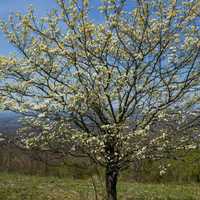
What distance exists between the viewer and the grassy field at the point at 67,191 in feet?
49.8

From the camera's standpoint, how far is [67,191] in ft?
52.9

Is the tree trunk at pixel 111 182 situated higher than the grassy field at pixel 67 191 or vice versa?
the grassy field at pixel 67 191

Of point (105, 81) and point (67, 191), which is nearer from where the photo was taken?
point (105, 81)

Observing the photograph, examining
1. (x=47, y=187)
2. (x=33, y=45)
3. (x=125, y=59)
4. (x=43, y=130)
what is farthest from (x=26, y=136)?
(x=47, y=187)

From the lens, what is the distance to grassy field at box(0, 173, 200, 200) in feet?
49.8

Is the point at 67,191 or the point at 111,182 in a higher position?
the point at 67,191

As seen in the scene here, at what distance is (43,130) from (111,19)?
2740 mm

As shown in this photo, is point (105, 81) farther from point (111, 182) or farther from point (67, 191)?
point (67, 191)

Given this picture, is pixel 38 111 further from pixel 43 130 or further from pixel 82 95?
pixel 82 95

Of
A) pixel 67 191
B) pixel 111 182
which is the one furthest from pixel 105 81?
pixel 67 191

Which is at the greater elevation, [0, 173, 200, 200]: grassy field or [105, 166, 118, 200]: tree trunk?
[0, 173, 200, 200]: grassy field

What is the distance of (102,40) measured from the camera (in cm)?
926

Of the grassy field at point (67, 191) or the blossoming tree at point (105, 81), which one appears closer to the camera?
the blossoming tree at point (105, 81)

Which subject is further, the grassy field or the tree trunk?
the grassy field
